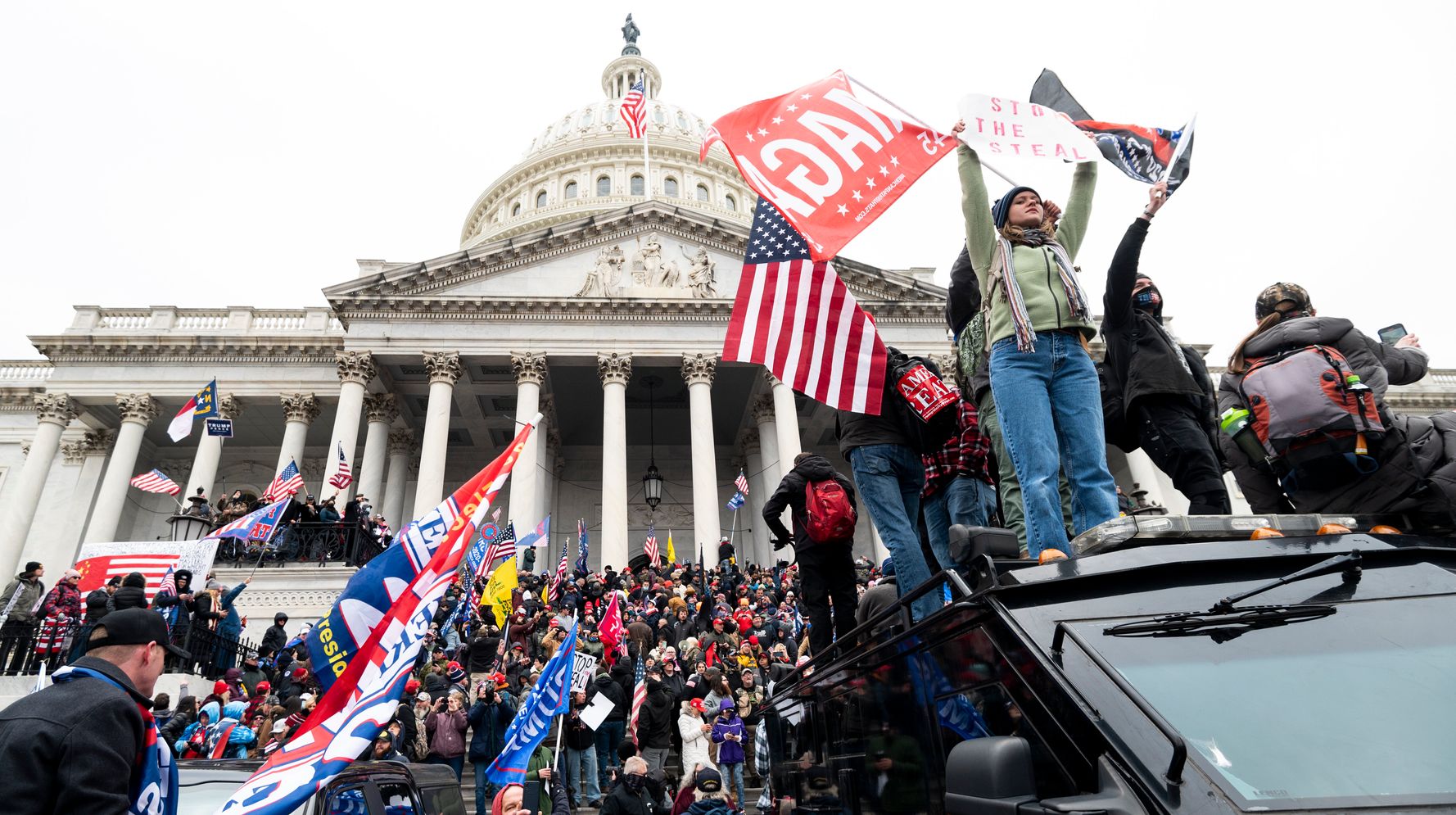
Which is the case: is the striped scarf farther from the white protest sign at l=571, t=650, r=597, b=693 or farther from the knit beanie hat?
the white protest sign at l=571, t=650, r=597, b=693

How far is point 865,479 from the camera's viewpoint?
5.54 meters

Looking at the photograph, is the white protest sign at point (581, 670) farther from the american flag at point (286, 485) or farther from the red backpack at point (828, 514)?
the american flag at point (286, 485)

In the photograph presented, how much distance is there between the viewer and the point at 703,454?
27219mm

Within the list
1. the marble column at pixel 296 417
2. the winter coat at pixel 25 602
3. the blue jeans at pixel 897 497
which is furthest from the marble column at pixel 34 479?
the blue jeans at pixel 897 497

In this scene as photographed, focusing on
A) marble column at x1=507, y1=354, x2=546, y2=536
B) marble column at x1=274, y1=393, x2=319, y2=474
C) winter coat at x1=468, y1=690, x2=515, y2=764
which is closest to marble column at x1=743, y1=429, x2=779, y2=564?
marble column at x1=507, y1=354, x2=546, y2=536

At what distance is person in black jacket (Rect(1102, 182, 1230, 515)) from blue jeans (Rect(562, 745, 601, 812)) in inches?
344

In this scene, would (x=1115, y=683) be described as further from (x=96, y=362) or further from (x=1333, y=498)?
(x=96, y=362)

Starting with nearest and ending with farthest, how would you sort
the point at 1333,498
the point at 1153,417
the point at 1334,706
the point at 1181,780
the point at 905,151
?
the point at 1181,780
the point at 1334,706
the point at 1333,498
the point at 1153,417
the point at 905,151

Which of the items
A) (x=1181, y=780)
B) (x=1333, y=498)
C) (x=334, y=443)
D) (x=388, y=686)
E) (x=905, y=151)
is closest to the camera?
(x=1181, y=780)

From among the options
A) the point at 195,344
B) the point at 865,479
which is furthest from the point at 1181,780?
the point at 195,344

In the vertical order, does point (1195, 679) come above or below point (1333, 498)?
below

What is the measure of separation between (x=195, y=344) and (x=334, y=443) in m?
10.2

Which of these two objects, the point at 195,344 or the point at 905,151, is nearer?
the point at 905,151

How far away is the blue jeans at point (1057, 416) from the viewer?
4320mm
